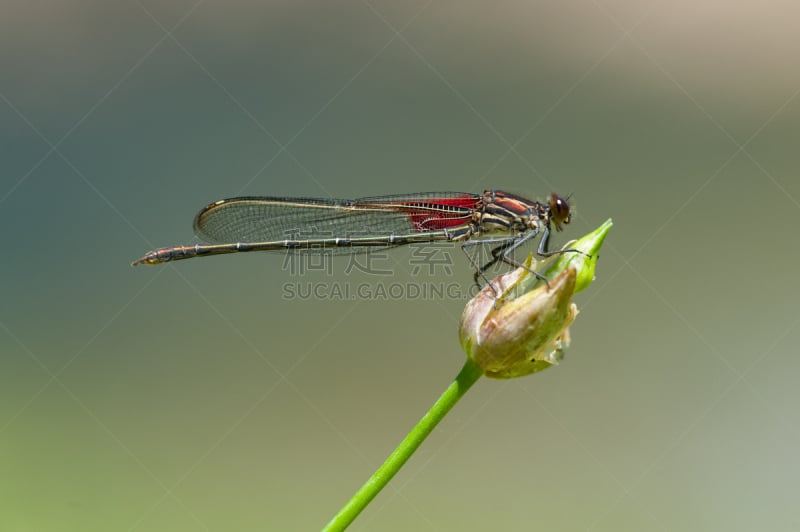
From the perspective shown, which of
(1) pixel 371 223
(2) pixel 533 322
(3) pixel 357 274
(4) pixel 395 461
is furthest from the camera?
(3) pixel 357 274

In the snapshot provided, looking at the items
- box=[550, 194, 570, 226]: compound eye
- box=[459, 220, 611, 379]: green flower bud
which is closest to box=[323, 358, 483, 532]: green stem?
box=[459, 220, 611, 379]: green flower bud

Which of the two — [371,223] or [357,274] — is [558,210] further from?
[357,274]

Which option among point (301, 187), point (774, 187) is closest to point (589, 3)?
point (774, 187)

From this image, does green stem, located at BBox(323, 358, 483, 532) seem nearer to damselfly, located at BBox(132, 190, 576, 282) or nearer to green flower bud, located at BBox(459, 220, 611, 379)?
green flower bud, located at BBox(459, 220, 611, 379)

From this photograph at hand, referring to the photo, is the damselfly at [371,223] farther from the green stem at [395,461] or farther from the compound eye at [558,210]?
the green stem at [395,461]

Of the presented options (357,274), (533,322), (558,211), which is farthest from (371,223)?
(357,274)

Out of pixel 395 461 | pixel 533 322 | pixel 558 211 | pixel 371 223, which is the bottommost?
pixel 395 461

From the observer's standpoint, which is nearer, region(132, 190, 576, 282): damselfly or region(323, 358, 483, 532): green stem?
region(323, 358, 483, 532): green stem

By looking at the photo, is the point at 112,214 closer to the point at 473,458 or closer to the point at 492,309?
the point at 473,458
